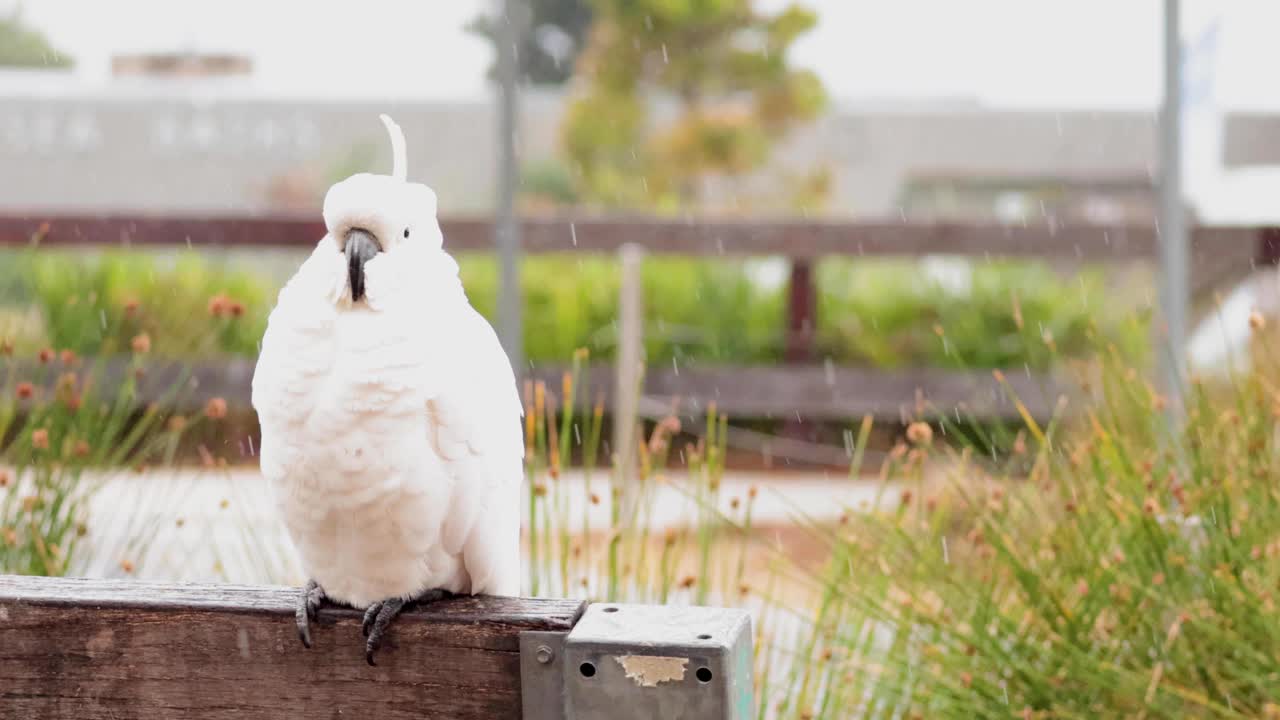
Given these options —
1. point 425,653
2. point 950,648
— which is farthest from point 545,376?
point 425,653

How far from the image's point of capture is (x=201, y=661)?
95 centimetres

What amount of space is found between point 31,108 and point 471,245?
4.16 m

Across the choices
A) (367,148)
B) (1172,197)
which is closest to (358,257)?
(1172,197)

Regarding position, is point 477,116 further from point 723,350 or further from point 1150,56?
point 1150,56

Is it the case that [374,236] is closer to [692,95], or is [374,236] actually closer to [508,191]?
[508,191]

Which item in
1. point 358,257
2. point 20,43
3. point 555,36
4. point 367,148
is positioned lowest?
point 358,257

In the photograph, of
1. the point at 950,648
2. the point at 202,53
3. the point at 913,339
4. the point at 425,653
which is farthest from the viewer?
the point at 202,53

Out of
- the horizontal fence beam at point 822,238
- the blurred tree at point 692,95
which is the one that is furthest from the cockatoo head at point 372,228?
the blurred tree at point 692,95

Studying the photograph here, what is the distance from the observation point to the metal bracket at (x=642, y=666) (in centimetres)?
81

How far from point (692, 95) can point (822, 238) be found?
294cm

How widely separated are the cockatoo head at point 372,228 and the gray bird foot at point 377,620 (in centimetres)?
24

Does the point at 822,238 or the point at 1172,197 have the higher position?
the point at 1172,197

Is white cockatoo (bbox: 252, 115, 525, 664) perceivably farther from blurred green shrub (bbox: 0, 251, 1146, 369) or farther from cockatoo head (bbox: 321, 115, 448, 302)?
blurred green shrub (bbox: 0, 251, 1146, 369)

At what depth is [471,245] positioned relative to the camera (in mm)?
4145
